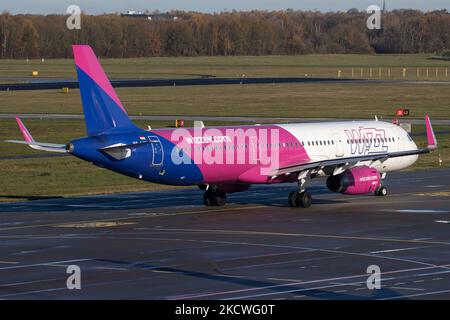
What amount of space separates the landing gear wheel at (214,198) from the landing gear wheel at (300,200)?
3588 mm

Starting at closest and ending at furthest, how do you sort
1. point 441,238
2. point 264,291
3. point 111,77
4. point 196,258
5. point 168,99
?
point 264,291 < point 196,258 < point 441,238 < point 168,99 < point 111,77

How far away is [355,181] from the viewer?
5622 centimetres

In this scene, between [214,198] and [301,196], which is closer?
[301,196]

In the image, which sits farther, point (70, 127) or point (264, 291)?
point (70, 127)

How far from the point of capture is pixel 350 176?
56.2 meters

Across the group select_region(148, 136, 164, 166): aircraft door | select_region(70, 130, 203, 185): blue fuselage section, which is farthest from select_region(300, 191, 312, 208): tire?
select_region(148, 136, 164, 166): aircraft door

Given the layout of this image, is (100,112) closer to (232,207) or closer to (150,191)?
(232,207)

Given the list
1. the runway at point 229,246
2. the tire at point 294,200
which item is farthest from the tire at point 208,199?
the tire at point 294,200

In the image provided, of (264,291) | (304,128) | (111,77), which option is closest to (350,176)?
(304,128)

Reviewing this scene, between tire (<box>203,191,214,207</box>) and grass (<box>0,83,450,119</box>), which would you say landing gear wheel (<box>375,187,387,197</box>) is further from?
grass (<box>0,83,450,119</box>)

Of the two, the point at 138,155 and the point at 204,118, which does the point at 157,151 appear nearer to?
the point at 138,155

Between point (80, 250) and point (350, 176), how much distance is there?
17.9 meters

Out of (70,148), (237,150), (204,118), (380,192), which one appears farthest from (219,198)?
(204,118)

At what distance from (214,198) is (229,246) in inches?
535
